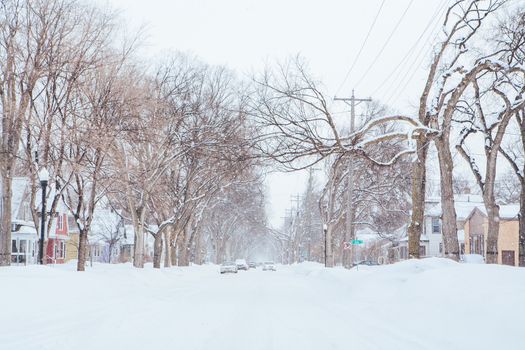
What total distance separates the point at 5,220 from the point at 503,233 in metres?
38.6

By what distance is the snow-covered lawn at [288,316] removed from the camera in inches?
385

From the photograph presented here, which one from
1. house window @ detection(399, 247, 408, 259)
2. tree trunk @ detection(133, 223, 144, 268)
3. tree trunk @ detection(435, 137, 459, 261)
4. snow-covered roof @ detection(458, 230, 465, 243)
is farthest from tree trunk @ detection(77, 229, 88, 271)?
house window @ detection(399, 247, 408, 259)

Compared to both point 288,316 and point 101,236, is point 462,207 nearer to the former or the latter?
point 101,236

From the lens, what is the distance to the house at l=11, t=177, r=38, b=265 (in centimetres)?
5134

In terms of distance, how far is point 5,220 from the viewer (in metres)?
23.6

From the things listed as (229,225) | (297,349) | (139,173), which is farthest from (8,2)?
(229,225)

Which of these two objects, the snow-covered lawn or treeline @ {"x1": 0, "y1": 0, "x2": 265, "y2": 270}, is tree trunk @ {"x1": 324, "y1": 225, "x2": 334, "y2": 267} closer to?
treeline @ {"x1": 0, "y1": 0, "x2": 265, "y2": 270}

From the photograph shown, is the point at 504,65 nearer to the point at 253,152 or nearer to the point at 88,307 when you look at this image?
the point at 253,152

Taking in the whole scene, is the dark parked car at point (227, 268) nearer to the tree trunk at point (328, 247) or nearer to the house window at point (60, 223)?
the tree trunk at point (328, 247)

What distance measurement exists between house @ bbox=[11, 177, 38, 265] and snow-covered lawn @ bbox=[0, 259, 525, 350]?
111 feet

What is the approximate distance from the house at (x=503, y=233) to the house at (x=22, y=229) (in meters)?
36.2

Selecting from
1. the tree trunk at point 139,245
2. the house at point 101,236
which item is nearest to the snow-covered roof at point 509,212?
the tree trunk at point 139,245

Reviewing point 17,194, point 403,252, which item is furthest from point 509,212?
point 17,194

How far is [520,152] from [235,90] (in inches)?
673
